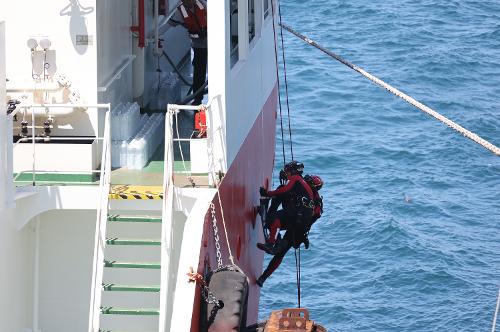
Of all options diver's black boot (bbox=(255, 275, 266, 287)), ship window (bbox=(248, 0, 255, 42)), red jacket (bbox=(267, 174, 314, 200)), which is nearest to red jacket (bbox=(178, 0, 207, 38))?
ship window (bbox=(248, 0, 255, 42))

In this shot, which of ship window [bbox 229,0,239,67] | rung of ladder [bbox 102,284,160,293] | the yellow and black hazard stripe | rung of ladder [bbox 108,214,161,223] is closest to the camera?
rung of ladder [bbox 102,284,160,293]

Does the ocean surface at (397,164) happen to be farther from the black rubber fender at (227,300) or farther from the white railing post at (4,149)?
the white railing post at (4,149)

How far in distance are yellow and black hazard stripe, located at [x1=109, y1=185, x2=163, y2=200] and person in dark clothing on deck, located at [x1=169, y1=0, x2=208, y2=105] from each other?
4.23m

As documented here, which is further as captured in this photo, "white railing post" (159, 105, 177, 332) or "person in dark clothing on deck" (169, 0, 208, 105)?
"person in dark clothing on deck" (169, 0, 208, 105)

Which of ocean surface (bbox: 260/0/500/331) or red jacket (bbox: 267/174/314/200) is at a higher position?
red jacket (bbox: 267/174/314/200)

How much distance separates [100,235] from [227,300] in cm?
131

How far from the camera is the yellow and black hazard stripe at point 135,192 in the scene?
39.2 feet

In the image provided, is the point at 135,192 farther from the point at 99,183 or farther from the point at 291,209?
the point at 291,209

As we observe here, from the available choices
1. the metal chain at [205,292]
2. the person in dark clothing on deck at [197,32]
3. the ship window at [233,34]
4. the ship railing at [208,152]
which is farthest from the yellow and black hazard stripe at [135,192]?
the person in dark clothing on deck at [197,32]

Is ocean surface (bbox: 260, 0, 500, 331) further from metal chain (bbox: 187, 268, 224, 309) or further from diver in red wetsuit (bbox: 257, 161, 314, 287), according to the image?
metal chain (bbox: 187, 268, 224, 309)

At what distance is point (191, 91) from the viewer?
17.8 meters

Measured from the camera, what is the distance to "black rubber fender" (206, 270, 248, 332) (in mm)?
11211

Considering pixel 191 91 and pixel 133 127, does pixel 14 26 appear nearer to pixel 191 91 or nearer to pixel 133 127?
pixel 133 127

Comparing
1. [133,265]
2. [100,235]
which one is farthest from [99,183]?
[133,265]
